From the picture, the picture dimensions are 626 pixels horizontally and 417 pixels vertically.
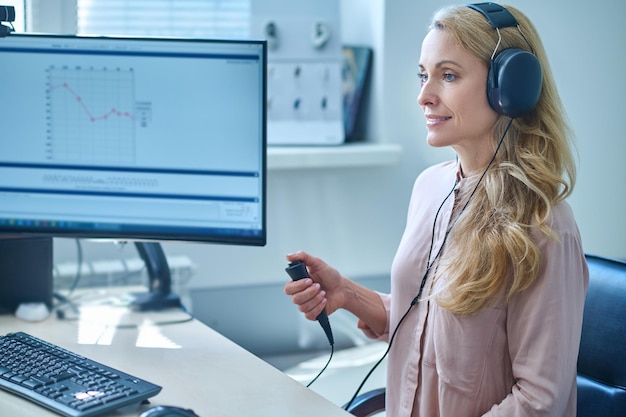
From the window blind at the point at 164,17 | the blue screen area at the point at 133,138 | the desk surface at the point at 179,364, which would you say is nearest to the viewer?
the desk surface at the point at 179,364

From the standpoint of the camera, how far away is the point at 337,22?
204 cm

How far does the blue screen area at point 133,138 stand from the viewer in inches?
52.9

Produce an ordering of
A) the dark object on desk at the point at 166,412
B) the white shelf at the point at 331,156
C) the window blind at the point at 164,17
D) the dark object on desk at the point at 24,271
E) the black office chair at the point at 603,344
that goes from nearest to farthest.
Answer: the dark object on desk at the point at 166,412 → the black office chair at the point at 603,344 → the dark object on desk at the point at 24,271 → the white shelf at the point at 331,156 → the window blind at the point at 164,17

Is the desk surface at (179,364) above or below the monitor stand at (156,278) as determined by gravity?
below

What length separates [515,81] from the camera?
1.10 metres

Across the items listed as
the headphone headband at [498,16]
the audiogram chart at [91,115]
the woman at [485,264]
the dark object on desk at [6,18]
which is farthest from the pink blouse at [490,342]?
the dark object on desk at [6,18]

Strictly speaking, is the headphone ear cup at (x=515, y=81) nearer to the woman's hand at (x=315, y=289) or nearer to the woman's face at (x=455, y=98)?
the woman's face at (x=455, y=98)

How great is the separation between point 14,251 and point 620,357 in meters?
1.08

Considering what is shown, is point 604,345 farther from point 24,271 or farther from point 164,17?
point 164,17

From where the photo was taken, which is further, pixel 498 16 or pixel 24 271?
pixel 24 271

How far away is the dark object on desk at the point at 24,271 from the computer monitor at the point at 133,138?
3.2 inches

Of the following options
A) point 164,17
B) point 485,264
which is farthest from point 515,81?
point 164,17

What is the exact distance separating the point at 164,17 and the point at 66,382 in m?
1.24

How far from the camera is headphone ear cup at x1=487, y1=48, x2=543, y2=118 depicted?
1.11 metres
